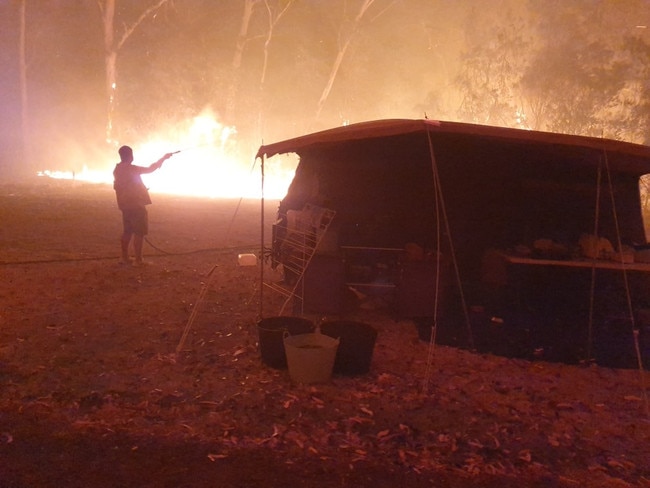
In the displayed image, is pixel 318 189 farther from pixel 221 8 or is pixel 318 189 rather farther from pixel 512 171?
pixel 221 8

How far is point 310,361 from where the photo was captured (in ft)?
15.0

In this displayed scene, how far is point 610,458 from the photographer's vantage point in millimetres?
3713

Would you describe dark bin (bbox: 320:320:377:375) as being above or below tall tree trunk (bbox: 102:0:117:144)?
below

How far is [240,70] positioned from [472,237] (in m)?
28.5

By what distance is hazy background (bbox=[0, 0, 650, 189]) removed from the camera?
2827 cm

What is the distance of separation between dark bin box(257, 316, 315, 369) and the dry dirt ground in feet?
0.52

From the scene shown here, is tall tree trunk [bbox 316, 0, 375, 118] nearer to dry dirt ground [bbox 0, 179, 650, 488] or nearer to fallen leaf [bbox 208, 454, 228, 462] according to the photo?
dry dirt ground [bbox 0, 179, 650, 488]

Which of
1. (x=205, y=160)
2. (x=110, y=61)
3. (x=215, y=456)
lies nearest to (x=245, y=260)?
(x=215, y=456)

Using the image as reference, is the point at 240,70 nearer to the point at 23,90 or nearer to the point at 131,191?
the point at 23,90

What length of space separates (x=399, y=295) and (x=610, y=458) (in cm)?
320

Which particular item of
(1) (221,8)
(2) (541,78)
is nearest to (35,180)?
(1) (221,8)

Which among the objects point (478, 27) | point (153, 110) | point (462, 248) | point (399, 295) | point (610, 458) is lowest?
point (610, 458)

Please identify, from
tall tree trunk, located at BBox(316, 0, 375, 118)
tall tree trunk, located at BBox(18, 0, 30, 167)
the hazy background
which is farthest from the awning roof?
tall tree trunk, located at BBox(18, 0, 30, 167)

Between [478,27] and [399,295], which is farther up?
[478,27]
